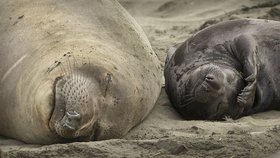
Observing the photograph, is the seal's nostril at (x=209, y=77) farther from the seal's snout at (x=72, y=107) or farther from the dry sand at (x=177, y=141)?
the seal's snout at (x=72, y=107)

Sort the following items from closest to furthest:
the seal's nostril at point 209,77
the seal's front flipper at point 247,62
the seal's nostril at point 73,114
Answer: the seal's nostril at point 73,114
the seal's nostril at point 209,77
the seal's front flipper at point 247,62

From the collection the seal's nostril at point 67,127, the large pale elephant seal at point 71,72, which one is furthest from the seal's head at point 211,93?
the seal's nostril at point 67,127

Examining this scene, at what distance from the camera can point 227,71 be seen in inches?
209

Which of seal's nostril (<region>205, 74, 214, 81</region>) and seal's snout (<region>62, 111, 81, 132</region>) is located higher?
seal's snout (<region>62, 111, 81, 132</region>)

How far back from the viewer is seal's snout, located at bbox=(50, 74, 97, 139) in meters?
3.80

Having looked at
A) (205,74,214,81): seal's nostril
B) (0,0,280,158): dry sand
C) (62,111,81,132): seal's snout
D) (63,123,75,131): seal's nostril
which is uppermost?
(62,111,81,132): seal's snout

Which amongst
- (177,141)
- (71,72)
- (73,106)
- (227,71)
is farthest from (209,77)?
(73,106)

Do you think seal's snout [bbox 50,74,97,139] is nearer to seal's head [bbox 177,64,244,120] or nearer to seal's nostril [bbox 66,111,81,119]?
seal's nostril [bbox 66,111,81,119]

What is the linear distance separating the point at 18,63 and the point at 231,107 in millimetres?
1532

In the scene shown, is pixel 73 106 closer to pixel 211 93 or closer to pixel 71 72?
pixel 71 72

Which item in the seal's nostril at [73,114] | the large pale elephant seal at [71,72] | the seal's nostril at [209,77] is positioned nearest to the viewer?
the seal's nostril at [73,114]

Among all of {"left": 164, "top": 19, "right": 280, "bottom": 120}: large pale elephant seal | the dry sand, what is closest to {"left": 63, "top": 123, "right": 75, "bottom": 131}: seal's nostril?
the dry sand

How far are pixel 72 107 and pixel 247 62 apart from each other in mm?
1968

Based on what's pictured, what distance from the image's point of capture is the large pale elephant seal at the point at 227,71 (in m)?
5.17
